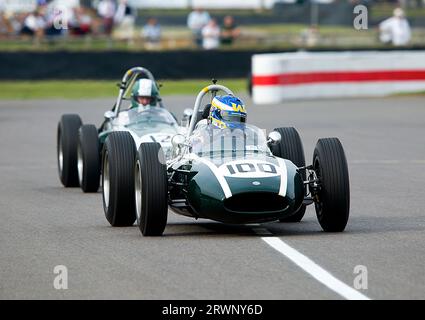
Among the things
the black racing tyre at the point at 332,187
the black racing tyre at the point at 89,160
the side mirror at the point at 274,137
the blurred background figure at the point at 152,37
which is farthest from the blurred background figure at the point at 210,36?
the black racing tyre at the point at 332,187

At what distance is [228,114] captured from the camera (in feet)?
39.8

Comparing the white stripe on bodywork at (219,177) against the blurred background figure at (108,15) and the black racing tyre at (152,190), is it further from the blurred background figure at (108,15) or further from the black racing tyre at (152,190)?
the blurred background figure at (108,15)

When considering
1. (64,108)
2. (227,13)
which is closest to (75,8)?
(227,13)

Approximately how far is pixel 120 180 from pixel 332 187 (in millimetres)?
1996

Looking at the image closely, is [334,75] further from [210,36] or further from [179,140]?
[179,140]

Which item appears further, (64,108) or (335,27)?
(335,27)

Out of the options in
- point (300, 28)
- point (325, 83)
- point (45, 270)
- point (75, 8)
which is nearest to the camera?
point (45, 270)

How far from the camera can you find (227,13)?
48719 millimetres

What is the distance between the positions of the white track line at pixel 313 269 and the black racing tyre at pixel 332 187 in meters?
0.52

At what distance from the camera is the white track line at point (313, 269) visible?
8495mm

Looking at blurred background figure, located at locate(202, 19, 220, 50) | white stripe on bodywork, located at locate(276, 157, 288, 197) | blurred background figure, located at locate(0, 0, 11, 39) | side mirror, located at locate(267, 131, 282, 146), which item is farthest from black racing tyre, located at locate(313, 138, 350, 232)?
blurred background figure, located at locate(0, 0, 11, 39)

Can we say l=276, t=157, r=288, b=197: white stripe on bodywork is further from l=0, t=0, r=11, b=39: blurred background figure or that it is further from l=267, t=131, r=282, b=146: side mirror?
l=0, t=0, r=11, b=39: blurred background figure
